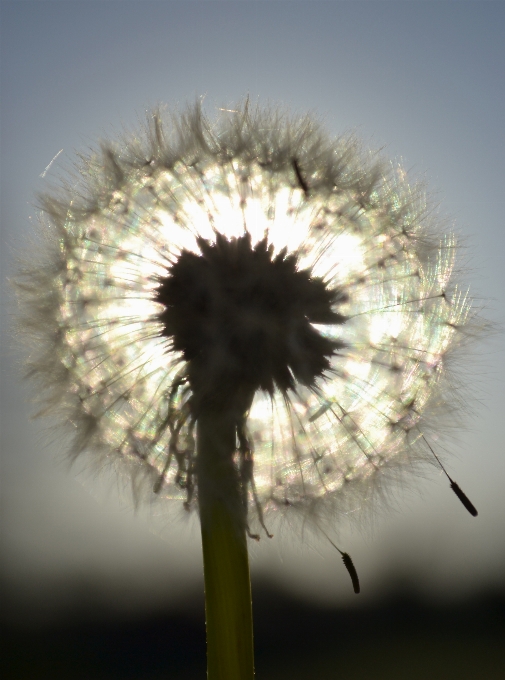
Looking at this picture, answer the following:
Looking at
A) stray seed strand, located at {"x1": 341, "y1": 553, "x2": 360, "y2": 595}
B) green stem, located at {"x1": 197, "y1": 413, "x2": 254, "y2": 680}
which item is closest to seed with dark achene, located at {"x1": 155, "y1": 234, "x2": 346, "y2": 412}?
green stem, located at {"x1": 197, "y1": 413, "x2": 254, "y2": 680}

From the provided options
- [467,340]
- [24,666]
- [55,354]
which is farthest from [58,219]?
[24,666]

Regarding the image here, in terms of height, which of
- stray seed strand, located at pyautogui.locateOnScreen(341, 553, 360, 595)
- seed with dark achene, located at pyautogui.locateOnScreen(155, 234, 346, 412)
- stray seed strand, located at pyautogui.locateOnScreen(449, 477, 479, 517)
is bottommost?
stray seed strand, located at pyautogui.locateOnScreen(341, 553, 360, 595)

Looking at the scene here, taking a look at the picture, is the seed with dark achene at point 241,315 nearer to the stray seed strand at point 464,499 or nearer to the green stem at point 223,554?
the green stem at point 223,554

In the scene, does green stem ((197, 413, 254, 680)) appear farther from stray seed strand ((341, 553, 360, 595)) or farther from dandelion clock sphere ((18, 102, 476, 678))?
stray seed strand ((341, 553, 360, 595))

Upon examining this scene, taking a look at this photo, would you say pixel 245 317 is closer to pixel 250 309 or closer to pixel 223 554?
pixel 250 309

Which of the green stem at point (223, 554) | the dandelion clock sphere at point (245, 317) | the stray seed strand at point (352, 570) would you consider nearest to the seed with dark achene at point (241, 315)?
the dandelion clock sphere at point (245, 317)

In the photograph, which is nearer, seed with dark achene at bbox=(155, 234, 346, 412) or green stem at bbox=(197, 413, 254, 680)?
green stem at bbox=(197, 413, 254, 680)

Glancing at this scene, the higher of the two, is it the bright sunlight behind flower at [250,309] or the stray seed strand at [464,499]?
the bright sunlight behind flower at [250,309]
